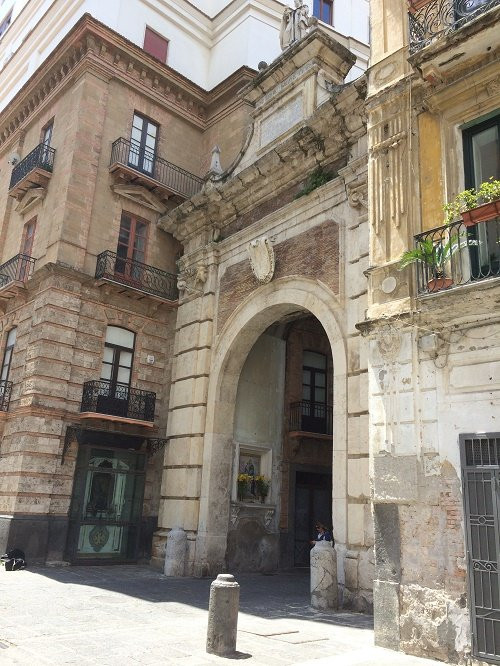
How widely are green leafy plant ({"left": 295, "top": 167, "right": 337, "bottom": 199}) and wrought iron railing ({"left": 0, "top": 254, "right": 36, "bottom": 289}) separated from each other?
8344 mm

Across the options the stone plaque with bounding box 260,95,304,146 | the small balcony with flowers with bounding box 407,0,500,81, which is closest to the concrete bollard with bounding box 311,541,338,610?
the small balcony with flowers with bounding box 407,0,500,81

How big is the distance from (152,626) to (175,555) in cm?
582

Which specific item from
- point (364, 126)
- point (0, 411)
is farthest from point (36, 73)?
point (364, 126)

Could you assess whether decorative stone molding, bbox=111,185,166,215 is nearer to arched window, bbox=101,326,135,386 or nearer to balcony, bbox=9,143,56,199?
balcony, bbox=9,143,56,199

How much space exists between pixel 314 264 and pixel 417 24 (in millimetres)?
5198

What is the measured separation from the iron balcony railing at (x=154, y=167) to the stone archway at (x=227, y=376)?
5809mm

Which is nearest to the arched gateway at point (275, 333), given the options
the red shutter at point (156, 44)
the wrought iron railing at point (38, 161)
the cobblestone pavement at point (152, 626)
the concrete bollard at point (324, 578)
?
the concrete bollard at point (324, 578)

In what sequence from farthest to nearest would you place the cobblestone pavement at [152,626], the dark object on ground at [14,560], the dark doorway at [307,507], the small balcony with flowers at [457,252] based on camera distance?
the dark doorway at [307,507]
the dark object on ground at [14,560]
the small balcony with flowers at [457,252]
the cobblestone pavement at [152,626]

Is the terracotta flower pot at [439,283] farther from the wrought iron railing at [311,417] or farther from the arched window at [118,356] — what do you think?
the arched window at [118,356]

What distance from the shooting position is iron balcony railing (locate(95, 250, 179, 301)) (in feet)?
53.3

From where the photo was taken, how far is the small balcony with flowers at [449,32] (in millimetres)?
7934

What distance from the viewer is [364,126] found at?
12.3m

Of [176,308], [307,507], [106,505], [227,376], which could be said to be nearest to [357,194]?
[227,376]

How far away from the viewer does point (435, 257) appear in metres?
7.99
